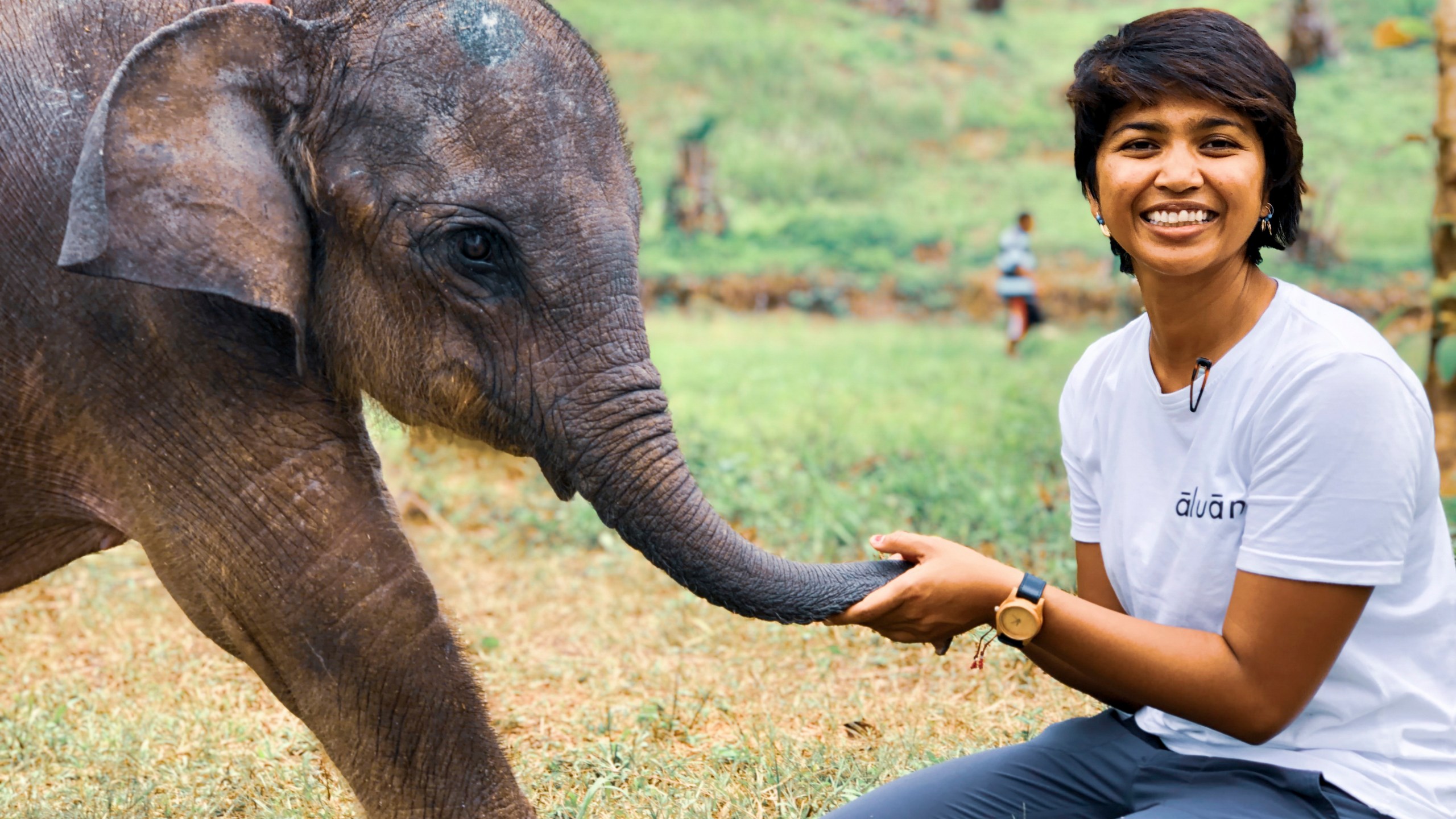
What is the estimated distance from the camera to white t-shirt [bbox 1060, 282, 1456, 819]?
199cm

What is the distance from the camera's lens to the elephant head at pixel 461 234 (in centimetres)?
247

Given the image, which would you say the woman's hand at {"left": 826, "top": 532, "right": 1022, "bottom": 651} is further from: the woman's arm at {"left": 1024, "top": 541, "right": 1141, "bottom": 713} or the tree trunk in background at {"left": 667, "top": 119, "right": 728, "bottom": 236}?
the tree trunk in background at {"left": 667, "top": 119, "right": 728, "bottom": 236}

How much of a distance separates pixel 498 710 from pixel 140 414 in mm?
1801

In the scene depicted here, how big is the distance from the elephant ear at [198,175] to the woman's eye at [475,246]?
0.30 meters

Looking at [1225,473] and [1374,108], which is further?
[1374,108]

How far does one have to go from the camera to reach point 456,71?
2551 mm

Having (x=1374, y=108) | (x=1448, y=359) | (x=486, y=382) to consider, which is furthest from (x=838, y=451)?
(x=1374, y=108)

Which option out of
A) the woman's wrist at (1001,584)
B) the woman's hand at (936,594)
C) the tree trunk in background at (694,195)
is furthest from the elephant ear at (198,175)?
the tree trunk in background at (694,195)

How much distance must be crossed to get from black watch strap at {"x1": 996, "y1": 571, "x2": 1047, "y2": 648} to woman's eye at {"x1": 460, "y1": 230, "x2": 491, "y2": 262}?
1.15 meters

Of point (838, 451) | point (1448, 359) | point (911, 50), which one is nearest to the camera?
point (1448, 359)

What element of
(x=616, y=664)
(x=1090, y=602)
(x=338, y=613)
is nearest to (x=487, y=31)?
(x=338, y=613)

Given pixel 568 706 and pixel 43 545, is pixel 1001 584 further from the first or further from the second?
pixel 568 706

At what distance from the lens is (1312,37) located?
58.8ft

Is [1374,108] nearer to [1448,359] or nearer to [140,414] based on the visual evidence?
[1448,359]
